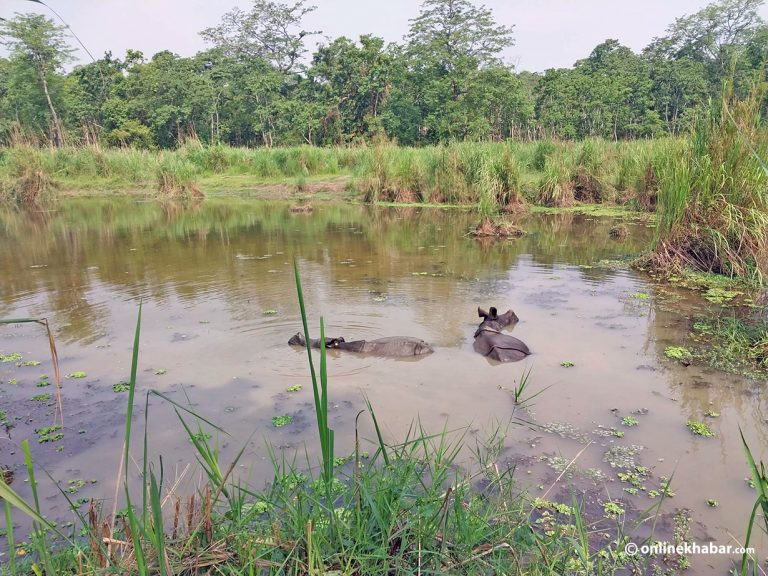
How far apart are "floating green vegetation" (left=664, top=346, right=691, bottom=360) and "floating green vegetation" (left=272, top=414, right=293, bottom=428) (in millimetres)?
3046

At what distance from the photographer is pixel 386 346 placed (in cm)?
452

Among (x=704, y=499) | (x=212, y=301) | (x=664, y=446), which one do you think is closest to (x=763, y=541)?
(x=704, y=499)

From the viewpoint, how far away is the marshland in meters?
1.87

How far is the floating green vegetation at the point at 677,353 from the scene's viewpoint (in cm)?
428

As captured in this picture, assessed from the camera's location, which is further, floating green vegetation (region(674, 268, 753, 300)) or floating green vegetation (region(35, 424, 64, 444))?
floating green vegetation (region(674, 268, 753, 300))

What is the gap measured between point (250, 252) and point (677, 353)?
650 centimetres

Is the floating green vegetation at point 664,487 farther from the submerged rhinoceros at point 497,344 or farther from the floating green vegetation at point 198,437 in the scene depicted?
the floating green vegetation at point 198,437

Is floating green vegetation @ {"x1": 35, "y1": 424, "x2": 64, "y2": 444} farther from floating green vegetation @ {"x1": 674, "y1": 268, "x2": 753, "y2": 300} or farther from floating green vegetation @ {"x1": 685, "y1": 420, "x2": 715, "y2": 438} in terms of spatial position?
floating green vegetation @ {"x1": 674, "y1": 268, "x2": 753, "y2": 300}

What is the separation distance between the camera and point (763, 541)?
232 cm

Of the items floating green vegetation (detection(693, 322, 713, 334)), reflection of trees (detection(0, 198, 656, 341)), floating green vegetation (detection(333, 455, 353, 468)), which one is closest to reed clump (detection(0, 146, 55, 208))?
reflection of trees (detection(0, 198, 656, 341))

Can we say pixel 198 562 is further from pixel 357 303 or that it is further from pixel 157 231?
pixel 157 231

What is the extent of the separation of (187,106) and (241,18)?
931cm

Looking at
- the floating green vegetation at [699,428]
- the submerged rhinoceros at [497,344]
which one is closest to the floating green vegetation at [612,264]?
the submerged rhinoceros at [497,344]

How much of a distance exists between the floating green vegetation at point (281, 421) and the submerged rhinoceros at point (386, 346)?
1053mm
